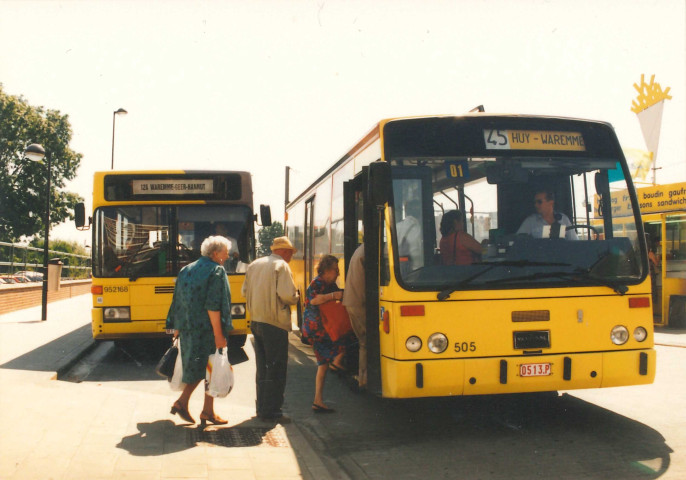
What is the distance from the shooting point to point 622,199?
22.4ft

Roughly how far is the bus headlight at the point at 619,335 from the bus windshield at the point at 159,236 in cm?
679

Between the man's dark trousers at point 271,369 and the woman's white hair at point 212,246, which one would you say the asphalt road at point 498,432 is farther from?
the woman's white hair at point 212,246

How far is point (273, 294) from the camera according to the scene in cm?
721

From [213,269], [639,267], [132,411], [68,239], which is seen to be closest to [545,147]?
[639,267]

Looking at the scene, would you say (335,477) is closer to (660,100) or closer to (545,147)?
(545,147)

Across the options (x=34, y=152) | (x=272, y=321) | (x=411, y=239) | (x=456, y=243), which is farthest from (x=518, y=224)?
(x=34, y=152)

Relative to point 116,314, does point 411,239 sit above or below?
above

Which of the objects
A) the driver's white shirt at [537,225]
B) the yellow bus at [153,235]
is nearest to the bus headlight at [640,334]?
the driver's white shirt at [537,225]

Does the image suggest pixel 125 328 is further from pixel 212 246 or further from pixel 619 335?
pixel 619 335

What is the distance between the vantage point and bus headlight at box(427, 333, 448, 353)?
20.2 feet

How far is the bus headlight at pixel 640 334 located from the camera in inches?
255

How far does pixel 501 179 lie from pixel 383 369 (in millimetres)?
2061

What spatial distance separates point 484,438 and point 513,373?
74cm

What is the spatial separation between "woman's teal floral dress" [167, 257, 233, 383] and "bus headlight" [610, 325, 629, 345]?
352 centimetres
